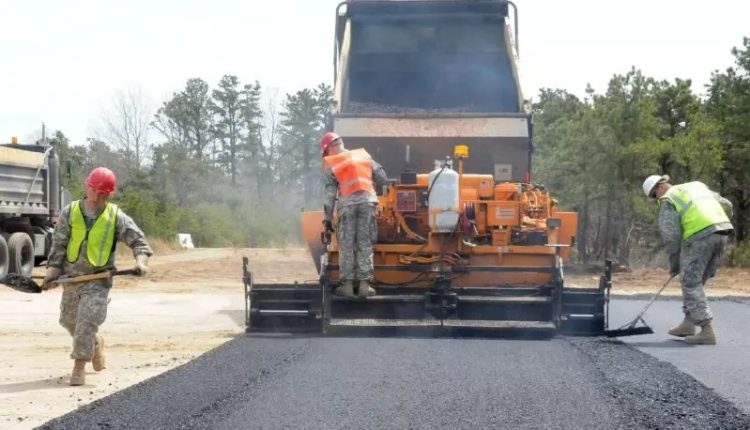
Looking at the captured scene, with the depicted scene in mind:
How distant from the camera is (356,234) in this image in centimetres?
805

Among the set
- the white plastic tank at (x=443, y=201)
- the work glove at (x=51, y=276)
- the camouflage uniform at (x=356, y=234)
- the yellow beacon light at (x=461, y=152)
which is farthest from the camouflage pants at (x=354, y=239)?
the work glove at (x=51, y=276)

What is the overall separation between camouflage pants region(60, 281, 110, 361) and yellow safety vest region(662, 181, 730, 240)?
4739 millimetres

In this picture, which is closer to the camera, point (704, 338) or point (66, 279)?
point (66, 279)

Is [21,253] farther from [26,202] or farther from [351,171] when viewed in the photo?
[351,171]

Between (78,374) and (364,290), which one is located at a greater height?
(364,290)

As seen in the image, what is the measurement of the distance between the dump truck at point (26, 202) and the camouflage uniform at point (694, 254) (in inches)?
421

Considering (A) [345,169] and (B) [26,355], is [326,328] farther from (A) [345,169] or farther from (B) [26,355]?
(B) [26,355]

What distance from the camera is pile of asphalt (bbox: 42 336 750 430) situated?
15.4 feet

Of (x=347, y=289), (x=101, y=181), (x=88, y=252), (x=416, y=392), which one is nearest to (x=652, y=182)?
(x=347, y=289)

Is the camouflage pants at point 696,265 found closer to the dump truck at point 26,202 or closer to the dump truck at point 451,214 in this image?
the dump truck at point 451,214

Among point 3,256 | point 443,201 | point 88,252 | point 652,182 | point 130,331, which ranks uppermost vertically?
point 652,182

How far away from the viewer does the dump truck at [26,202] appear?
1551 centimetres

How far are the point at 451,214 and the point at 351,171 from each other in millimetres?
900

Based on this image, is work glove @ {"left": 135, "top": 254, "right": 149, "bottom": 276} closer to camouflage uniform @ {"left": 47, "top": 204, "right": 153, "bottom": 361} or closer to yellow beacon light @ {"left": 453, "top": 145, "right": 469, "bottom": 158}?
camouflage uniform @ {"left": 47, "top": 204, "right": 153, "bottom": 361}
